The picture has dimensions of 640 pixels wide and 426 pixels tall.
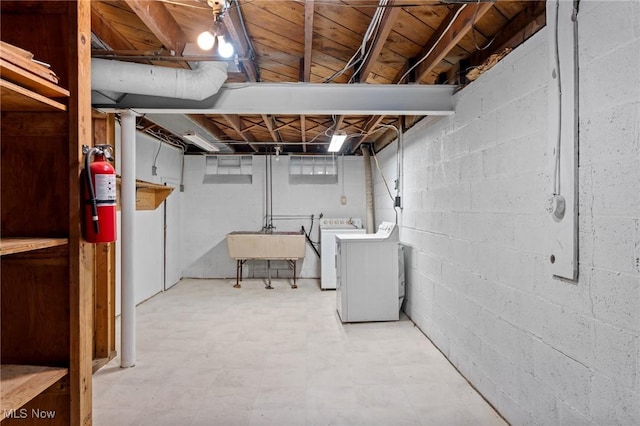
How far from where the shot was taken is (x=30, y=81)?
1.02 m

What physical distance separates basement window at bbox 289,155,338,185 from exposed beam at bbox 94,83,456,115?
345cm

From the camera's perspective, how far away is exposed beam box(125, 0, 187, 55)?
5.83ft

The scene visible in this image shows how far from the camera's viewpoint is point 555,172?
5.16ft

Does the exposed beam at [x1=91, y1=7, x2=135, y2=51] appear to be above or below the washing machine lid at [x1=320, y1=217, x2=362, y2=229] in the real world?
above

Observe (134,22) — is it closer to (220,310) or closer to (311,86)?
(311,86)

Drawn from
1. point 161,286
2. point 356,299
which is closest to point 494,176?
point 356,299

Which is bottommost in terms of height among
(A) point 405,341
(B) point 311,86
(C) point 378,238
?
(A) point 405,341

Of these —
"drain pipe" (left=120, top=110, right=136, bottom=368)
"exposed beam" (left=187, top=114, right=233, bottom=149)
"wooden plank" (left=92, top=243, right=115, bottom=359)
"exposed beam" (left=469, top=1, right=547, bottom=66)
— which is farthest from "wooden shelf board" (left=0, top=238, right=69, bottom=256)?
"exposed beam" (left=187, top=114, right=233, bottom=149)

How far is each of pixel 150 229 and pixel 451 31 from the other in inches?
173

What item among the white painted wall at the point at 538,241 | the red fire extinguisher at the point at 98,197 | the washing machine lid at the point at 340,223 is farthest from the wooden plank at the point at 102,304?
the washing machine lid at the point at 340,223

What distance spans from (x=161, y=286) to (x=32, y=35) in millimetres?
4593

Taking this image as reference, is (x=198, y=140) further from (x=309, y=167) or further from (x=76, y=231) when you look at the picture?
(x=76, y=231)

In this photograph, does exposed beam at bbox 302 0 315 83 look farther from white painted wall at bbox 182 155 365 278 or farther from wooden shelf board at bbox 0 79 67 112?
white painted wall at bbox 182 155 365 278

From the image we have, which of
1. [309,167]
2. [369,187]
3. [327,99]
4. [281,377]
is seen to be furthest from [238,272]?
[327,99]
